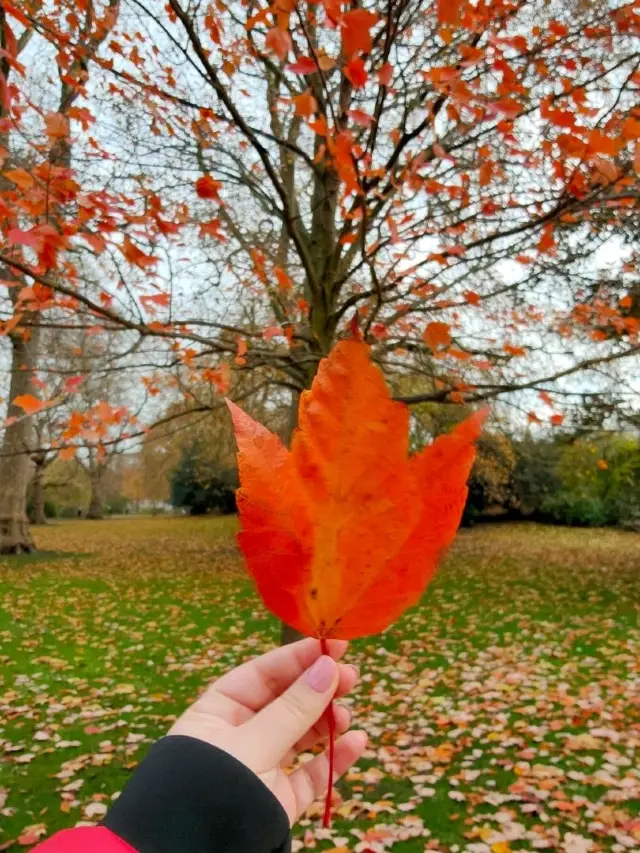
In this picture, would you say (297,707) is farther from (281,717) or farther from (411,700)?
(411,700)

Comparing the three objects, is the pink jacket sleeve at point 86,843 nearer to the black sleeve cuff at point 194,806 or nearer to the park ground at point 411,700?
the black sleeve cuff at point 194,806

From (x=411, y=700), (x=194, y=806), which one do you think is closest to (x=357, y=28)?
(x=194, y=806)

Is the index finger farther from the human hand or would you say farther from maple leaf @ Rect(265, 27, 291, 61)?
maple leaf @ Rect(265, 27, 291, 61)

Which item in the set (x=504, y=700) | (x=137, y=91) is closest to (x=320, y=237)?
(x=137, y=91)

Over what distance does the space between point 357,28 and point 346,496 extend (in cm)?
214

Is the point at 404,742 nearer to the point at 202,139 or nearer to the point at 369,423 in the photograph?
the point at 369,423

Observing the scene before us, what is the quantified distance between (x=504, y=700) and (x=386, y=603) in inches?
193

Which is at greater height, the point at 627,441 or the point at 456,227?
the point at 456,227

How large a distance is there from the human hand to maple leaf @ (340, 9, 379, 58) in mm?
2158

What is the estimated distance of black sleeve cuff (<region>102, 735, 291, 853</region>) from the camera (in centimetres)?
86

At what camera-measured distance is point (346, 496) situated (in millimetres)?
864

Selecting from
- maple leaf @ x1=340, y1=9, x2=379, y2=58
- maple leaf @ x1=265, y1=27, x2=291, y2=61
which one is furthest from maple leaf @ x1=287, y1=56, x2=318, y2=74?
maple leaf @ x1=340, y1=9, x2=379, y2=58

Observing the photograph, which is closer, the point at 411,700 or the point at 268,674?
the point at 268,674

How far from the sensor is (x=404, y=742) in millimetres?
4434
